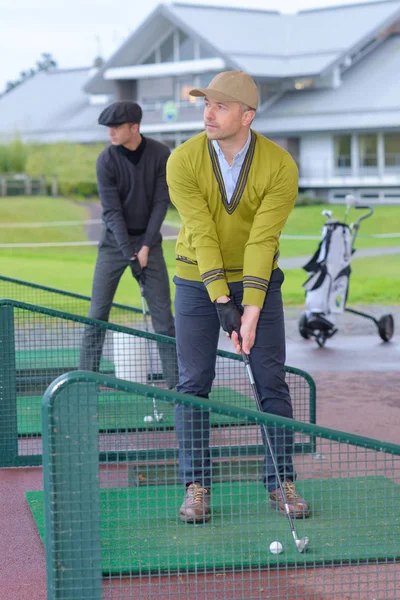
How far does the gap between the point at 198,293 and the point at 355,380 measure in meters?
3.95

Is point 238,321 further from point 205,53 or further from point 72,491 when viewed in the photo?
point 205,53

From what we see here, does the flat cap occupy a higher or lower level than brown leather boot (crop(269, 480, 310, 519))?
higher

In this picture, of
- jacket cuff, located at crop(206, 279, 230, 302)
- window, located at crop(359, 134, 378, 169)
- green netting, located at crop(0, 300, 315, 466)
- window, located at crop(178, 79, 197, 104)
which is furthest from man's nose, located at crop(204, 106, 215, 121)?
window, located at crop(178, 79, 197, 104)

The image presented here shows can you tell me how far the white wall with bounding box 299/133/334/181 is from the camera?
30.6 m

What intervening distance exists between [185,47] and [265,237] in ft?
95.5

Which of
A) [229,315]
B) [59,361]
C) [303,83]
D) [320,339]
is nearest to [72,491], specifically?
[229,315]

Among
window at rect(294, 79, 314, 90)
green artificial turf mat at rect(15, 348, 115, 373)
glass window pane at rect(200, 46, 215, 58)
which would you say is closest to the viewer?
green artificial turf mat at rect(15, 348, 115, 373)

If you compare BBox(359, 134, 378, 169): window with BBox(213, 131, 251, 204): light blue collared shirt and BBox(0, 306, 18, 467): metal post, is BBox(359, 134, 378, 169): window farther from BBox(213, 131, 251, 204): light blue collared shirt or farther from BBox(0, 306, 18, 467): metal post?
BBox(213, 131, 251, 204): light blue collared shirt

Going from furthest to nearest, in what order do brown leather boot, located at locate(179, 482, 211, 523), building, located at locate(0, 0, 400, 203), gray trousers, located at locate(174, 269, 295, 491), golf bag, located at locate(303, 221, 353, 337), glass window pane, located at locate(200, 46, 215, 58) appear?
glass window pane, located at locate(200, 46, 215, 58) → building, located at locate(0, 0, 400, 203) → golf bag, located at locate(303, 221, 353, 337) → gray trousers, located at locate(174, 269, 295, 491) → brown leather boot, located at locate(179, 482, 211, 523)

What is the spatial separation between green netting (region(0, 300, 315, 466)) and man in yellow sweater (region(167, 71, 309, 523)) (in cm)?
52

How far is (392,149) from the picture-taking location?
29.5m

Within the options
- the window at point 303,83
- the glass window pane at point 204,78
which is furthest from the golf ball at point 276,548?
the glass window pane at point 204,78

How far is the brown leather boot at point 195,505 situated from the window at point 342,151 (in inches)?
1050

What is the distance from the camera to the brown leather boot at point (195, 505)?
4.29m
